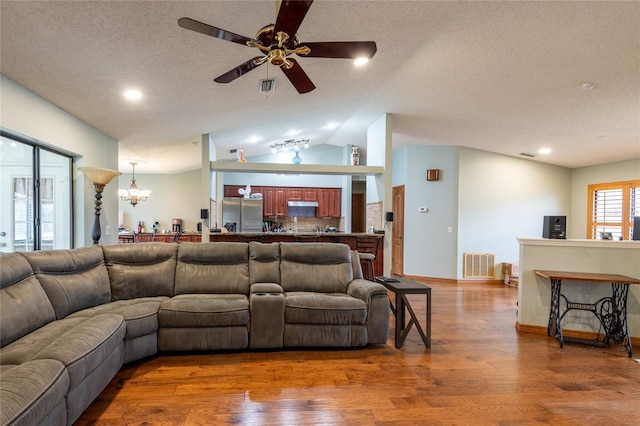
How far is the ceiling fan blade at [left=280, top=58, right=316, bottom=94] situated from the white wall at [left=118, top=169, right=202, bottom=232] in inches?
257

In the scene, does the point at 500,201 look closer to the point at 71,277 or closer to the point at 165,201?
the point at 71,277

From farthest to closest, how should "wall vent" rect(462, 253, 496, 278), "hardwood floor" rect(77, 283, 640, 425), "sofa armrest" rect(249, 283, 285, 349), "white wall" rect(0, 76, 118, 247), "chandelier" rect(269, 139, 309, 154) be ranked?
"chandelier" rect(269, 139, 309, 154) → "wall vent" rect(462, 253, 496, 278) → "sofa armrest" rect(249, 283, 285, 349) → "white wall" rect(0, 76, 118, 247) → "hardwood floor" rect(77, 283, 640, 425)

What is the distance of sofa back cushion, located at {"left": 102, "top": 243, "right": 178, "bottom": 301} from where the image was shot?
313cm

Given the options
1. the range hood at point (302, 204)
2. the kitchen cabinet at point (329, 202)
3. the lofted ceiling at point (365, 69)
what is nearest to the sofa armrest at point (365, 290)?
the lofted ceiling at point (365, 69)

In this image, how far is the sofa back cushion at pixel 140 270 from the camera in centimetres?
313

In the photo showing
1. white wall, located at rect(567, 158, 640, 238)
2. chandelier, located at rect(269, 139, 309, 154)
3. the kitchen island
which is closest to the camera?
the kitchen island

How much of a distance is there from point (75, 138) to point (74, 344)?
9.81 feet

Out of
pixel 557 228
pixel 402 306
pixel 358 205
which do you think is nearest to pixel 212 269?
pixel 402 306

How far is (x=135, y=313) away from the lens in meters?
2.64

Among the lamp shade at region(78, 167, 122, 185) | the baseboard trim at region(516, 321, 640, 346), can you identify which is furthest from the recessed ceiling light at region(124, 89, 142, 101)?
the baseboard trim at region(516, 321, 640, 346)

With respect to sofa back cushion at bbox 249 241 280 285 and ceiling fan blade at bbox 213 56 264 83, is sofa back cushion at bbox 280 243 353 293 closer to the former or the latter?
sofa back cushion at bbox 249 241 280 285

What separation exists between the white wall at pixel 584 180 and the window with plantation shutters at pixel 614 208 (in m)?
0.10

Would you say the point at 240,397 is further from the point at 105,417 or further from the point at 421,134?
the point at 421,134

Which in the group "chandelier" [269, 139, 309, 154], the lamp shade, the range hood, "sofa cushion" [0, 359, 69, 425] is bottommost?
"sofa cushion" [0, 359, 69, 425]
